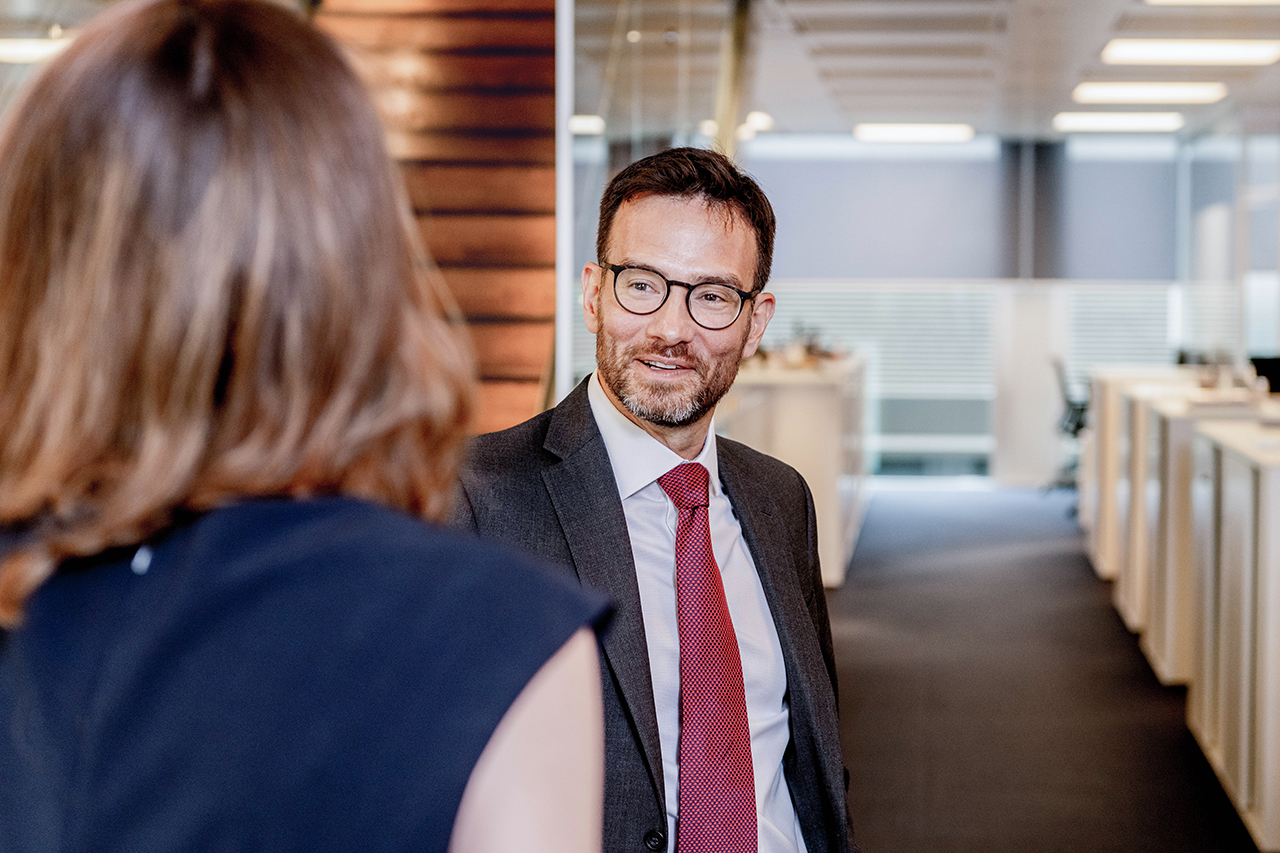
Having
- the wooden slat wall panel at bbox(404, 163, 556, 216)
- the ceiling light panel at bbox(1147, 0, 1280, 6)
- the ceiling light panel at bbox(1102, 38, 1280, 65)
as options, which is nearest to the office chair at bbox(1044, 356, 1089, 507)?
the ceiling light panel at bbox(1102, 38, 1280, 65)

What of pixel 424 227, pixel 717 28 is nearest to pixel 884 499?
pixel 717 28

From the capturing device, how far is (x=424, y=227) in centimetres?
445

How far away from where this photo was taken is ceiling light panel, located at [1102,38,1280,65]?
764cm

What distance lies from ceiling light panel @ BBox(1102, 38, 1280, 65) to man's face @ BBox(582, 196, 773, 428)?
22.3ft

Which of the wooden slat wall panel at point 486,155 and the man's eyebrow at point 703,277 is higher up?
the wooden slat wall panel at point 486,155

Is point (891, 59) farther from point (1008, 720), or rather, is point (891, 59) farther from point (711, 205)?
point (711, 205)

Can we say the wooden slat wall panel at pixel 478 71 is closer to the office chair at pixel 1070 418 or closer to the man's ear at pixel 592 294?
the man's ear at pixel 592 294

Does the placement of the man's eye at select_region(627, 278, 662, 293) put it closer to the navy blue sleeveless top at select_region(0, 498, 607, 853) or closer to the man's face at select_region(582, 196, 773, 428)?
the man's face at select_region(582, 196, 773, 428)

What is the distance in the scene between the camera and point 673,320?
170 cm

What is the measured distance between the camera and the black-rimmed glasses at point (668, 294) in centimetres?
171

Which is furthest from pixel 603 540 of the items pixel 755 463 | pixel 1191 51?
pixel 1191 51

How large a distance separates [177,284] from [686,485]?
1.11 metres

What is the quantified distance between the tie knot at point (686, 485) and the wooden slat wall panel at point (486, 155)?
238cm

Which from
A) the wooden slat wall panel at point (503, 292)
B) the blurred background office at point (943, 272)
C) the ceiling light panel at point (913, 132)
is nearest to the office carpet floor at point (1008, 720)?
the blurred background office at point (943, 272)
